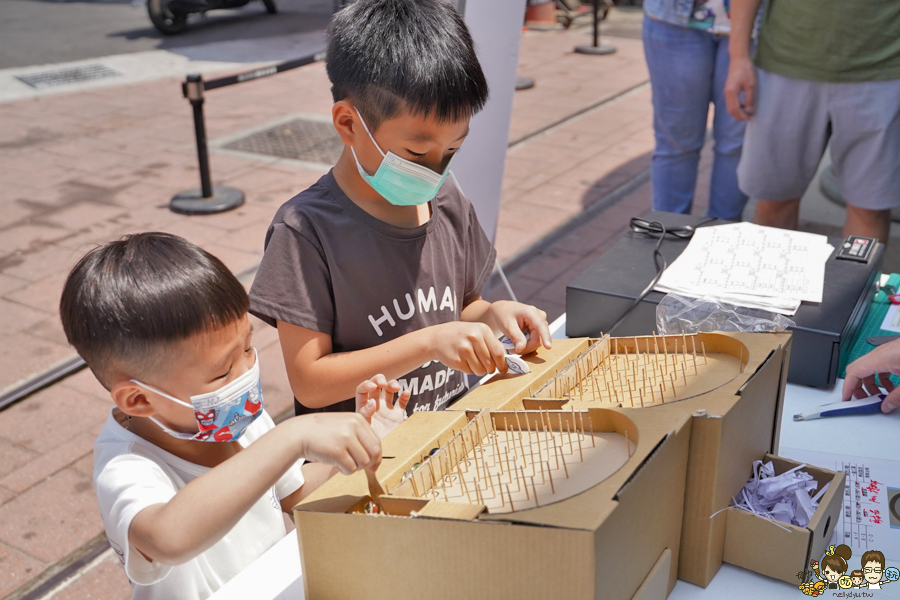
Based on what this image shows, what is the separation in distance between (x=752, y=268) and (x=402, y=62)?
0.95 metres

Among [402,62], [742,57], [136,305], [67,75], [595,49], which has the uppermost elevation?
[402,62]

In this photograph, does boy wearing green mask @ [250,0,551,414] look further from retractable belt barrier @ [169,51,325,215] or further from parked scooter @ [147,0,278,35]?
parked scooter @ [147,0,278,35]

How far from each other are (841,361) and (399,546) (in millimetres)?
1180

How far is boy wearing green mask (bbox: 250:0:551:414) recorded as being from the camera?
1.35m

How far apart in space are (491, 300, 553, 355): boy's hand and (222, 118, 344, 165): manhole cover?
4129mm

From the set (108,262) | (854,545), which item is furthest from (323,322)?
(854,545)

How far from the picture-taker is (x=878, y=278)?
1.94 m

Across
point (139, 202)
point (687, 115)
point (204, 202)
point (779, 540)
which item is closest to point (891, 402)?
point (779, 540)

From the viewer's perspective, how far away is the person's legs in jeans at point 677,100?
10.0 ft

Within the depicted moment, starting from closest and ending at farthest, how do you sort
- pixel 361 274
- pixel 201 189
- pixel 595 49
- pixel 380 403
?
pixel 380 403, pixel 361 274, pixel 201 189, pixel 595 49

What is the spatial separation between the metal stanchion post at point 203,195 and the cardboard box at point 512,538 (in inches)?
150

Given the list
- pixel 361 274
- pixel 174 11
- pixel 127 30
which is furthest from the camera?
→ pixel 127 30

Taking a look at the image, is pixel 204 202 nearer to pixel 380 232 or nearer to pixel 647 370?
pixel 380 232

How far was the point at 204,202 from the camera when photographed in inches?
185
